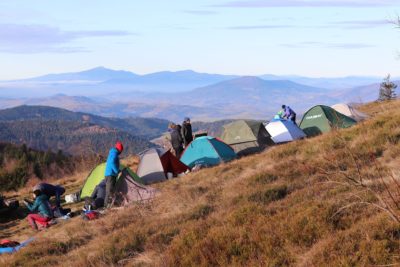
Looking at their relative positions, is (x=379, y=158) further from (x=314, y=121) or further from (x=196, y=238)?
(x=314, y=121)

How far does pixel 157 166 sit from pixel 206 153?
2288mm

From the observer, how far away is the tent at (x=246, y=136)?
20469 mm

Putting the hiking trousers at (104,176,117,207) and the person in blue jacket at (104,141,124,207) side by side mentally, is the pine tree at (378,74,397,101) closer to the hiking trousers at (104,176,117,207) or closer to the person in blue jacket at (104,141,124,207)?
the person in blue jacket at (104,141,124,207)

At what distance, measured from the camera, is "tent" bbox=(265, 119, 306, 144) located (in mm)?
21000

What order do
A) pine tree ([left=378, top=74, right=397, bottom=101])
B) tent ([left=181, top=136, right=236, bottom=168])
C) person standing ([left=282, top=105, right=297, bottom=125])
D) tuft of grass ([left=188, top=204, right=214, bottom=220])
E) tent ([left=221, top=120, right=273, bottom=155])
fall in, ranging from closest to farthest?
tuft of grass ([left=188, top=204, right=214, bottom=220])
tent ([left=181, top=136, right=236, bottom=168])
tent ([left=221, top=120, right=273, bottom=155])
person standing ([left=282, top=105, right=297, bottom=125])
pine tree ([left=378, top=74, right=397, bottom=101])

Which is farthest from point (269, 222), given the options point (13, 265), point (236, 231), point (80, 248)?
point (13, 265)

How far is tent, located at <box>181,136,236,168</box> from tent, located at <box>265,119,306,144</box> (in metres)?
3.07

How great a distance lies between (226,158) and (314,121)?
20.7ft

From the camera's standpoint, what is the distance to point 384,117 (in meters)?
15.7

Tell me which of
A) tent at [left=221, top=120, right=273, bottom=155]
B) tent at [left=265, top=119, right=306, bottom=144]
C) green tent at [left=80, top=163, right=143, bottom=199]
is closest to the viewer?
green tent at [left=80, top=163, right=143, bottom=199]

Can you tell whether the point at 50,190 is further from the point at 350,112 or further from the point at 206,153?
the point at 350,112

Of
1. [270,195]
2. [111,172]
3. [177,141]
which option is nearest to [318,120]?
[177,141]

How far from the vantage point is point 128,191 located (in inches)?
559

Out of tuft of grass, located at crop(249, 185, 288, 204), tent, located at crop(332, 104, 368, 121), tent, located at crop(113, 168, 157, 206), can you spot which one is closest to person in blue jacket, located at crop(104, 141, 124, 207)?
tent, located at crop(113, 168, 157, 206)
